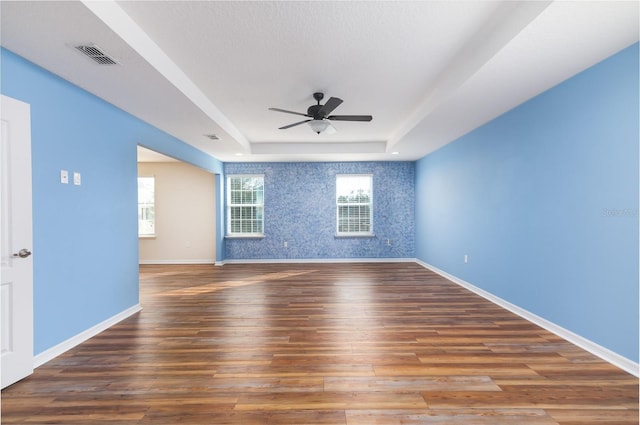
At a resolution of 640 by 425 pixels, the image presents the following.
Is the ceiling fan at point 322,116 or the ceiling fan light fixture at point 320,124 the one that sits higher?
the ceiling fan at point 322,116

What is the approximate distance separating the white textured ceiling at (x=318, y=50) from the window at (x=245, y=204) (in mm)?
3297

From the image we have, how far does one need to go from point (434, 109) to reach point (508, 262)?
2.06 meters

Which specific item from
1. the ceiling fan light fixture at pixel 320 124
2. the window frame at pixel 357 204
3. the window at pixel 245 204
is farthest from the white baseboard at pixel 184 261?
the ceiling fan light fixture at pixel 320 124

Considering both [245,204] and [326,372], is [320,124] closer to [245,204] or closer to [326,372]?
[326,372]

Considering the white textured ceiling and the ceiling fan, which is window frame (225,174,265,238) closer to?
the white textured ceiling

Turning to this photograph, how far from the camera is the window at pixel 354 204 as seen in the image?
7.30 m

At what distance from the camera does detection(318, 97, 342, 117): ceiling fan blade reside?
10.4ft

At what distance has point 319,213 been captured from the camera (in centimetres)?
721

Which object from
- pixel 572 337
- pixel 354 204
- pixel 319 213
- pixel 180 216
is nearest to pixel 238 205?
pixel 180 216

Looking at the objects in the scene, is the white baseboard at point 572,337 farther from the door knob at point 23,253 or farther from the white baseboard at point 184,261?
the white baseboard at point 184,261

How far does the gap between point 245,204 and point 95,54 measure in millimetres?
5191

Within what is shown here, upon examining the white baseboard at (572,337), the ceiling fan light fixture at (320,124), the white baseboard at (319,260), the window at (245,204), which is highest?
the ceiling fan light fixture at (320,124)

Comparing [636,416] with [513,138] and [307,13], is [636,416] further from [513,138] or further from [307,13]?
[307,13]

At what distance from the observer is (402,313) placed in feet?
11.4
